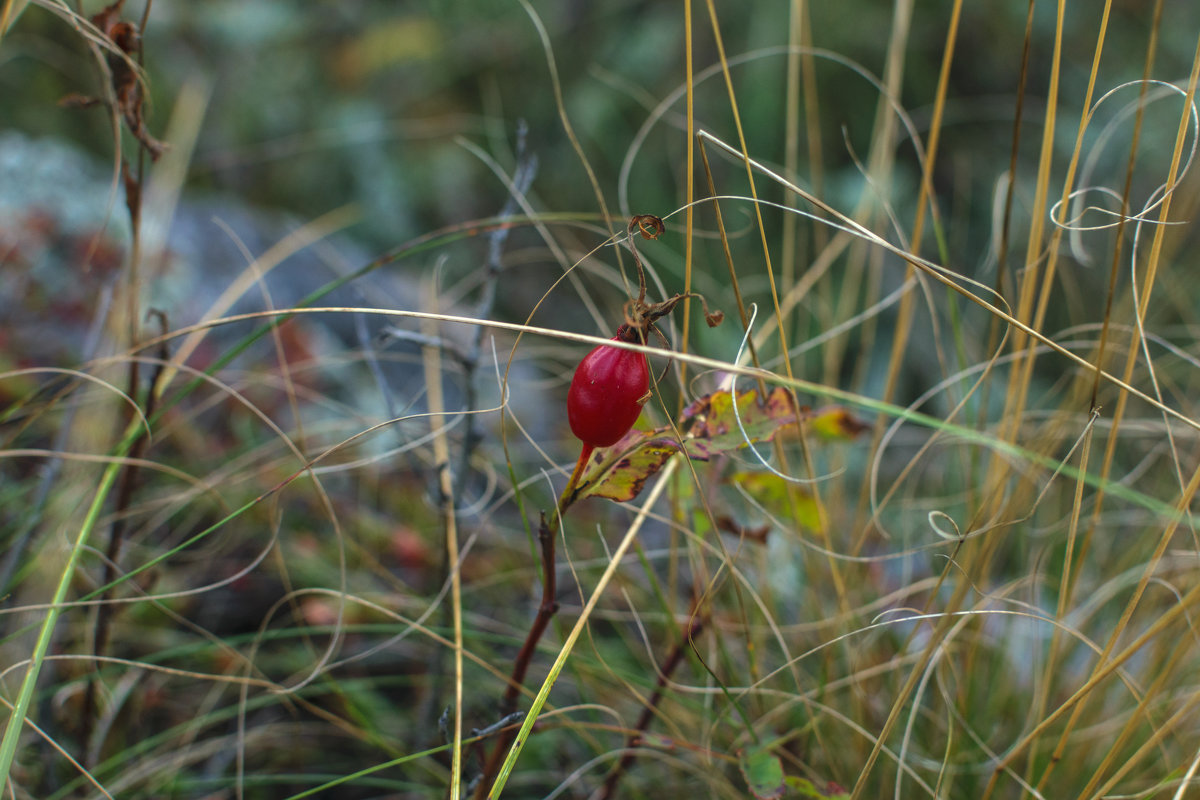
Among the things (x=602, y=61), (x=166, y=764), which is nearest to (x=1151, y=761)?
(x=166, y=764)

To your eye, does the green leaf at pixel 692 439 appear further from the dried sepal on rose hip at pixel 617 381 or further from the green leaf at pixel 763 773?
the green leaf at pixel 763 773

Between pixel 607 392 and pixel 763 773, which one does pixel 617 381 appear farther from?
pixel 763 773

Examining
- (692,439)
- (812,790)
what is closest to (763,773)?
(812,790)

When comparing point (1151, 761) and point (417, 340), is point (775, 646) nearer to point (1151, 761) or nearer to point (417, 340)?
point (1151, 761)

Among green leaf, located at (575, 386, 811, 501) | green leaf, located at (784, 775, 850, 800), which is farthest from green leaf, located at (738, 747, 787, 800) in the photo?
green leaf, located at (575, 386, 811, 501)

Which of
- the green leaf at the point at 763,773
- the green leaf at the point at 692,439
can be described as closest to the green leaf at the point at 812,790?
the green leaf at the point at 763,773
